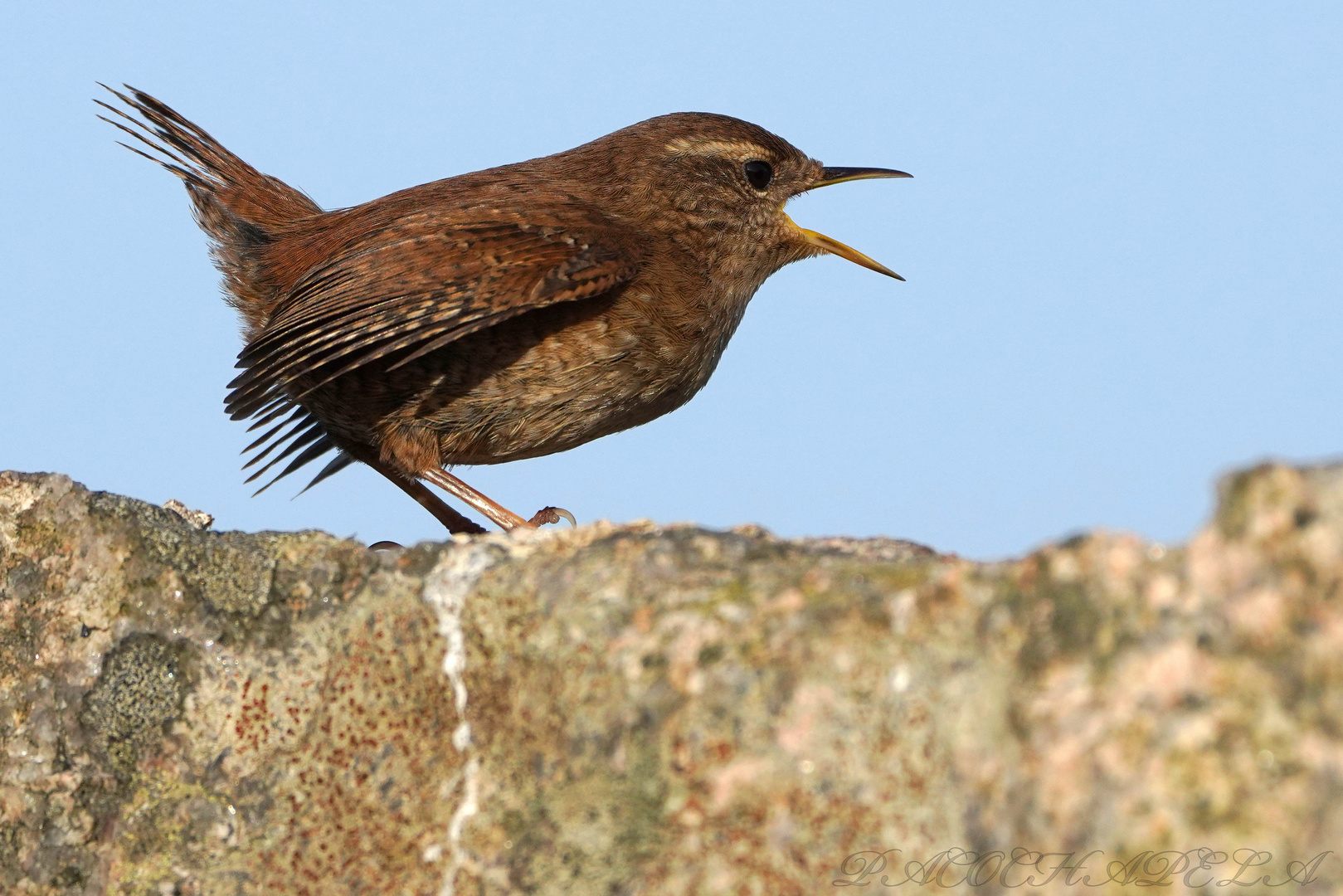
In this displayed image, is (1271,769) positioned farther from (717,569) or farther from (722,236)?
(722,236)

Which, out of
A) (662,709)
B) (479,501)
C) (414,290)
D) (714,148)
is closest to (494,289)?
(414,290)

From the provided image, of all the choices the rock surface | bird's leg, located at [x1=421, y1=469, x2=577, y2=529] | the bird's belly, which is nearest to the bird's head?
the bird's belly

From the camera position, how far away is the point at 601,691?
2906 millimetres

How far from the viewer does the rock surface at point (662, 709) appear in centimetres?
209

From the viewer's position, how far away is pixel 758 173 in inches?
238

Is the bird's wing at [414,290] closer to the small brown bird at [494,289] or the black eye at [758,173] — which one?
the small brown bird at [494,289]

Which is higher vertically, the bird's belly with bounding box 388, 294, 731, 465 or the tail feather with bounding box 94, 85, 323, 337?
the tail feather with bounding box 94, 85, 323, 337

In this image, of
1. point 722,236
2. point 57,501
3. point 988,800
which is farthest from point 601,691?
point 722,236

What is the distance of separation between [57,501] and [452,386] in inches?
61.4

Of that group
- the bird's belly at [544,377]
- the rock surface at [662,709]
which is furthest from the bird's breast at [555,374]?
the rock surface at [662,709]

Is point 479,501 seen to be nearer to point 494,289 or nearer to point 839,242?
point 494,289

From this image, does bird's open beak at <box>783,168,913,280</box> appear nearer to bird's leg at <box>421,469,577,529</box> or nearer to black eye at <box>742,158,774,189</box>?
black eye at <box>742,158,774,189</box>

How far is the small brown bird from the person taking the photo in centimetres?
477

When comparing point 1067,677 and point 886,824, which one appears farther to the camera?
point 886,824
